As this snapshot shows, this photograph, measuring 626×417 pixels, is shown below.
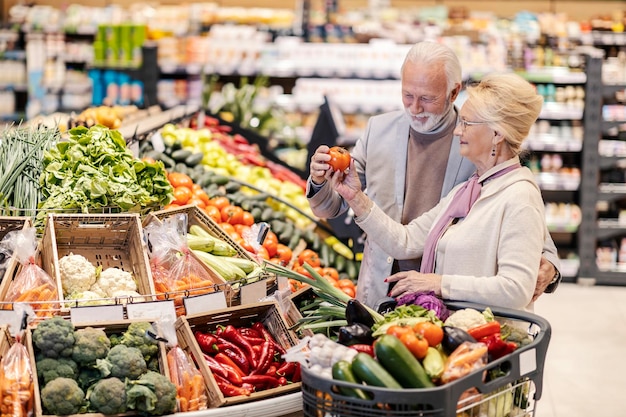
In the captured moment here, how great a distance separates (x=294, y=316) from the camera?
2.91m

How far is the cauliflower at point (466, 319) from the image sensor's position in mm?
2266

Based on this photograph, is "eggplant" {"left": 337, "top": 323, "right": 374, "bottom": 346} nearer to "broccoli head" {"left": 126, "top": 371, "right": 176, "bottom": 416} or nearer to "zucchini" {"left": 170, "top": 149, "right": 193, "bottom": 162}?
"broccoli head" {"left": 126, "top": 371, "right": 176, "bottom": 416}

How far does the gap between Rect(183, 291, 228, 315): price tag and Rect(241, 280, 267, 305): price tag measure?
134mm

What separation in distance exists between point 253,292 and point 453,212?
→ 76 cm

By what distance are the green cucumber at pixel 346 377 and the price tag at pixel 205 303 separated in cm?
85

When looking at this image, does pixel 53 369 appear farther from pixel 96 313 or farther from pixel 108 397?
pixel 96 313

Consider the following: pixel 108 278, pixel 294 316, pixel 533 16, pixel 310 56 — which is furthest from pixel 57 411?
pixel 533 16

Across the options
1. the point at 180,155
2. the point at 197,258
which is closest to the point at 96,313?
the point at 197,258

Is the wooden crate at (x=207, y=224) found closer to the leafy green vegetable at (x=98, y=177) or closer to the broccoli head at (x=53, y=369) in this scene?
the leafy green vegetable at (x=98, y=177)

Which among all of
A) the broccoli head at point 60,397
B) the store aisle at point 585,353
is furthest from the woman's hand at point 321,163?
the store aisle at point 585,353

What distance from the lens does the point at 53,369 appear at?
230 cm

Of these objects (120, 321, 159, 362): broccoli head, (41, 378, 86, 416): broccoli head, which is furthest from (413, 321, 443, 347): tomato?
(41, 378, 86, 416): broccoli head

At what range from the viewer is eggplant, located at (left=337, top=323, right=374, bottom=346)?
2184 millimetres

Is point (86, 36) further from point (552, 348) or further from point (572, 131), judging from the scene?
point (552, 348)
